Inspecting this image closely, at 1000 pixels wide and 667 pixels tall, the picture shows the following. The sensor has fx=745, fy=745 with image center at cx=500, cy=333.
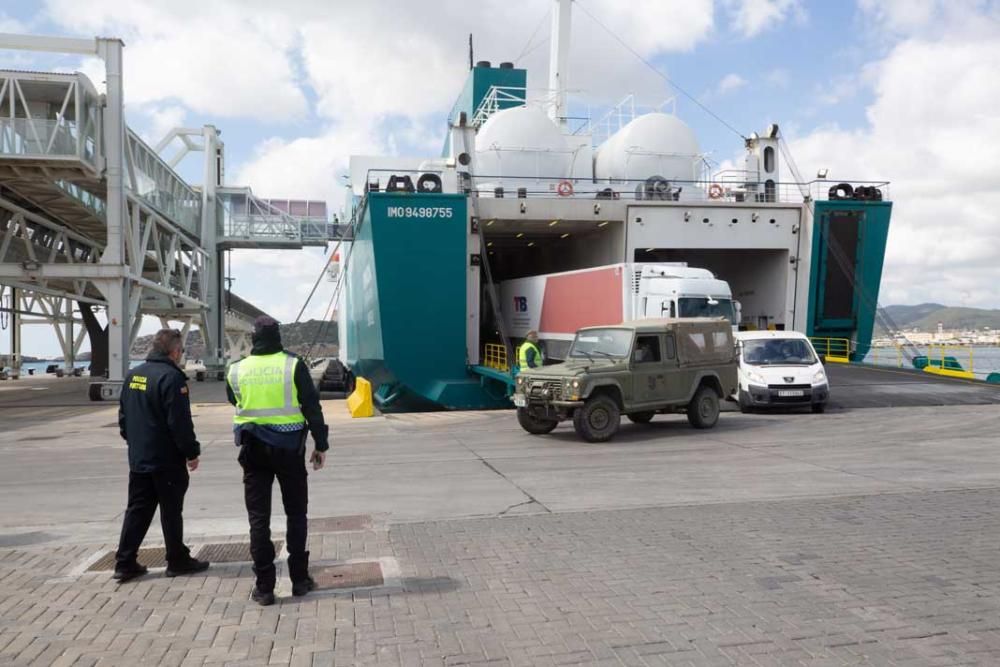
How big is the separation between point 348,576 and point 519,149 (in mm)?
20777

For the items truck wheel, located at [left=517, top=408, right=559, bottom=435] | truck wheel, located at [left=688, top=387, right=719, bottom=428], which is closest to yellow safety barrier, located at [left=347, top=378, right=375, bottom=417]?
truck wheel, located at [left=517, top=408, right=559, bottom=435]

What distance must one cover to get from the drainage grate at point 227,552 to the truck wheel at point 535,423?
7.04 metres

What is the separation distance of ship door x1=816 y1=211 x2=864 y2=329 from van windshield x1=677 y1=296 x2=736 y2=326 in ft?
22.0

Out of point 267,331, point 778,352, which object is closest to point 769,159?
point 778,352

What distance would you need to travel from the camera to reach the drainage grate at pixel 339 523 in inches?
243

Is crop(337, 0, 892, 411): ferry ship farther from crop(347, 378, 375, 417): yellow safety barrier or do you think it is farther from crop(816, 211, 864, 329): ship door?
crop(347, 378, 375, 417): yellow safety barrier

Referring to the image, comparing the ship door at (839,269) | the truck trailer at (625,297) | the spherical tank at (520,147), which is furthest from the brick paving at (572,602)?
the spherical tank at (520,147)

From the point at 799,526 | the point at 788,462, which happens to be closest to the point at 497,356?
the point at 788,462

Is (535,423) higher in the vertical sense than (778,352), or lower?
lower

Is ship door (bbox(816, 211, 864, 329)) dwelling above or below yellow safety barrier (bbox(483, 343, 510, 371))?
above

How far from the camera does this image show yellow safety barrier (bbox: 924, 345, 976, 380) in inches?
819

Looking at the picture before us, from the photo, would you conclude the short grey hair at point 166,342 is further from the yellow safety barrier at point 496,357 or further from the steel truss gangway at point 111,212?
the steel truss gangway at point 111,212

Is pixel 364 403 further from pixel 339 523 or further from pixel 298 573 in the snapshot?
pixel 298 573

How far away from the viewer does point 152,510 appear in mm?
4969
